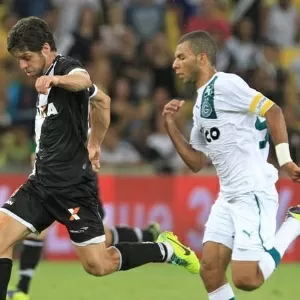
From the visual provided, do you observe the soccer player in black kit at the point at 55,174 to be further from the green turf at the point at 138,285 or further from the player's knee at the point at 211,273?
the green turf at the point at 138,285

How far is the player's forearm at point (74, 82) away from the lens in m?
7.33

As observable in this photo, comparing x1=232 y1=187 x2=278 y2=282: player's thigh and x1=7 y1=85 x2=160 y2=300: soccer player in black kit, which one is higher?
x1=232 y1=187 x2=278 y2=282: player's thigh

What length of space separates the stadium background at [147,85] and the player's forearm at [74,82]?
15.2 ft

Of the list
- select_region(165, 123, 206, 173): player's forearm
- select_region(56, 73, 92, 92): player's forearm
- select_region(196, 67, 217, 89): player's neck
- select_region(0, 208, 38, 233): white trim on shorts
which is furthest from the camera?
select_region(165, 123, 206, 173): player's forearm

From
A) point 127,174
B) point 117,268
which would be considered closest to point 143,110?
point 127,174

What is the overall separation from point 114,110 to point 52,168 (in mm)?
6986

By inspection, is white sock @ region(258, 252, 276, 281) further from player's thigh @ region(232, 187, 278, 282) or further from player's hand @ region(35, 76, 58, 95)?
player's hand @ region(35, 76, 58, 95)

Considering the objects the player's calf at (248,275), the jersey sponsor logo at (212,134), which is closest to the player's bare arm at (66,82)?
the jersey sponsor logo at (212,134)

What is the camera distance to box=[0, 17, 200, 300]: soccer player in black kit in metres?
7.80

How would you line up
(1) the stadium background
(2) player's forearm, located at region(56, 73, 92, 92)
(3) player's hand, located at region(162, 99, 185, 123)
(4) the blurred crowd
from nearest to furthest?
(2) player's forearm, located at region(56, 73, 92, 92)
(3) player's hand, located at region(162, 99, 185, 123)
(1) the stadium background
(4) the blurred crowd

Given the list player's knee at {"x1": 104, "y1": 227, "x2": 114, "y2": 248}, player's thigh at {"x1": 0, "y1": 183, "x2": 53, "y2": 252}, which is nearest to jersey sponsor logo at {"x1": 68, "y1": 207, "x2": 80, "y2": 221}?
player's thigh at {"x1": 0, "y1": 183, "x2": 53, "y2": 252}

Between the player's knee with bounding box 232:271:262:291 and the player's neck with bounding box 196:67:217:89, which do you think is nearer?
the player's knee with bounding box 232:271:262:291

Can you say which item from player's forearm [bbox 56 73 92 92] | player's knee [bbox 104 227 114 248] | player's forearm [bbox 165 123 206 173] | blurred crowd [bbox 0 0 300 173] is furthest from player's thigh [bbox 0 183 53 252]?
blurred crowd [bbox 0 0 300 173]

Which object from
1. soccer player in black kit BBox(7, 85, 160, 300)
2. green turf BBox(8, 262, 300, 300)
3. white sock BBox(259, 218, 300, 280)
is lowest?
green turf BBox(8, 262, 300, 300)
